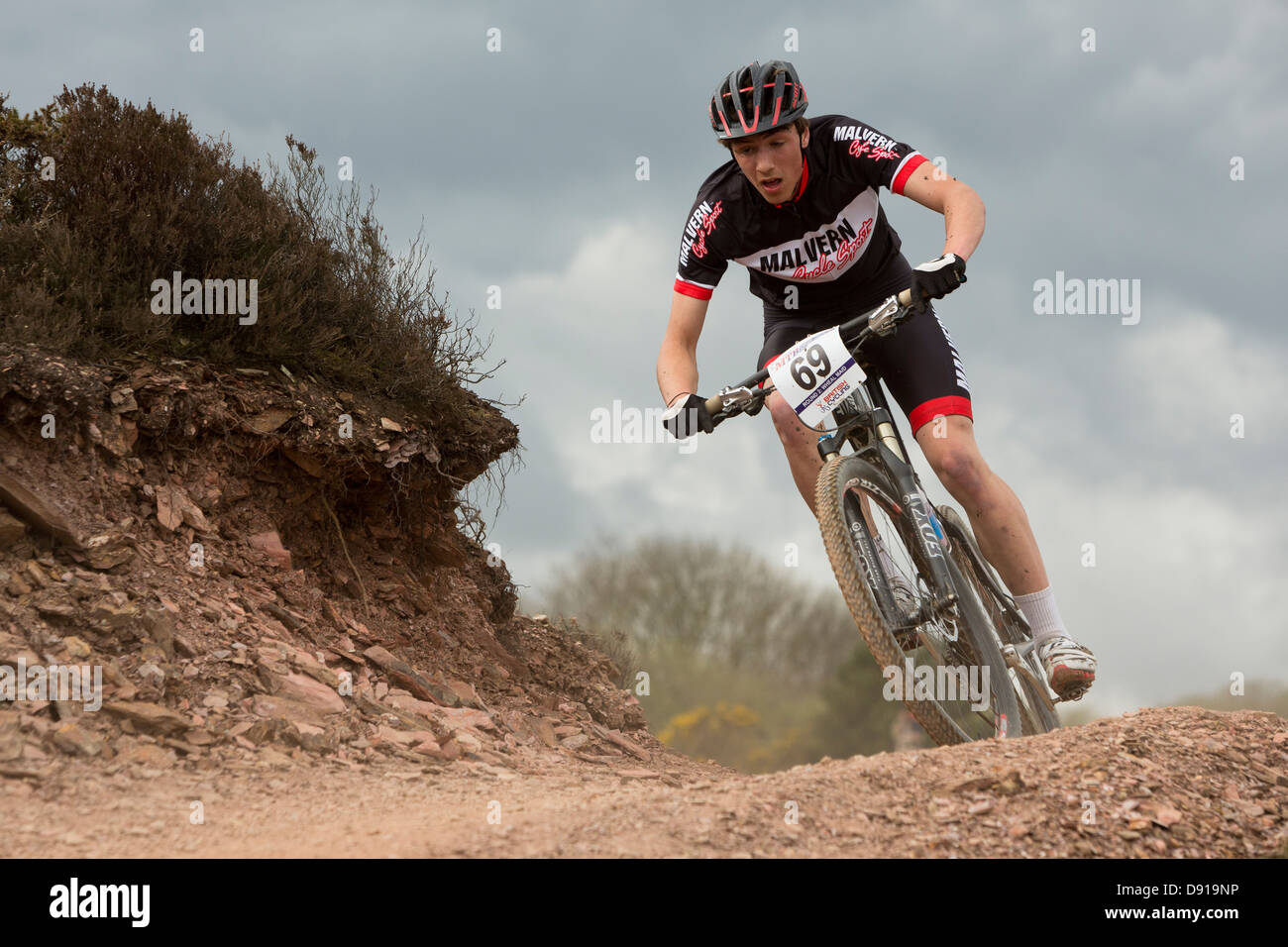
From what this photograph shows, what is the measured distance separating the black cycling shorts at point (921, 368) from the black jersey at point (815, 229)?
0.39 meters

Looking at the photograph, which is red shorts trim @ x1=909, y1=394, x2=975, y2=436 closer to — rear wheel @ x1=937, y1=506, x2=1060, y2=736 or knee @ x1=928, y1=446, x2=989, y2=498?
knee @ x1=928, y1=446, x2=989, y2=498

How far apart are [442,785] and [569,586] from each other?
63.2ft

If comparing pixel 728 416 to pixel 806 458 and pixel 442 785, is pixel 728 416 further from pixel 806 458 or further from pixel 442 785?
pixel 442 785

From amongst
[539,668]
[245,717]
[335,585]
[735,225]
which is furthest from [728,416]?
[539,668]

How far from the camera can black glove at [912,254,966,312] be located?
4402mm

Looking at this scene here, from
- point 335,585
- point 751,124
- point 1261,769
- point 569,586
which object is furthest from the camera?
point 569,586

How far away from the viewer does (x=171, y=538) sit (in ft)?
17.9

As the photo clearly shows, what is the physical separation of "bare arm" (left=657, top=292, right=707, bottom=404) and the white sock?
2104 mm

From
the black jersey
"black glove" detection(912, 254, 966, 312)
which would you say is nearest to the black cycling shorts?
the black jersey

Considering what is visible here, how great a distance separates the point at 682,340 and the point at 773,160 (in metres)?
1.07

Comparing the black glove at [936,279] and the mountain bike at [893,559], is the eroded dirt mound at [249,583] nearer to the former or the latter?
the mountain bike at [893,559]

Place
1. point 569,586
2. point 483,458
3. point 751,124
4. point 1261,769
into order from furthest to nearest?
1. point 569,586
2. point 483,458
3. point 751,124
4. point 1261,769

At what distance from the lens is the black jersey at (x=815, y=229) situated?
5.09 meters

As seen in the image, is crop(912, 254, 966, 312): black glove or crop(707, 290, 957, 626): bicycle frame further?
crop(707, 290, 957, 626): bicycle frame
